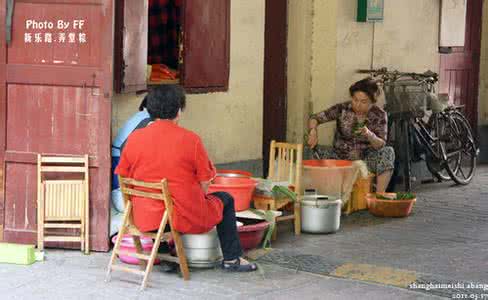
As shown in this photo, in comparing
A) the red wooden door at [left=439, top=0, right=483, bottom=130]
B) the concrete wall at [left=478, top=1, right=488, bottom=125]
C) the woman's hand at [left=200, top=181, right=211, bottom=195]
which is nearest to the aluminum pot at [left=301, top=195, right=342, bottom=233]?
the woman's hand at [left=200, top=181, right=211, bottom=195]

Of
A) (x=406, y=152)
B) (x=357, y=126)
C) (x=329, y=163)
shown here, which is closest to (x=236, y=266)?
(x=329, y=163)

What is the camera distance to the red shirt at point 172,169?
668 centimetres

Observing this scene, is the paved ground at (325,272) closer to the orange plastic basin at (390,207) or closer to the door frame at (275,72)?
the orange plastic basin at (390,207)

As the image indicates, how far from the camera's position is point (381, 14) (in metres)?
11.0

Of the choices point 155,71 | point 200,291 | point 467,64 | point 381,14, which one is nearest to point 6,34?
point 155,71

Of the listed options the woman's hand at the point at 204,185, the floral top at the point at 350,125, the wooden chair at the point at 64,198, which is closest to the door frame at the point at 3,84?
the wooden chair at the point at 64,198

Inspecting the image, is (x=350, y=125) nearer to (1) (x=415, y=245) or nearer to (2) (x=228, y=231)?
(1) (x=415, y=245)

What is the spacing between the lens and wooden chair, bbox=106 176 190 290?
6.61 metres

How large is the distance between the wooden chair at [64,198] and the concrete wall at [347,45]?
3.83 meters

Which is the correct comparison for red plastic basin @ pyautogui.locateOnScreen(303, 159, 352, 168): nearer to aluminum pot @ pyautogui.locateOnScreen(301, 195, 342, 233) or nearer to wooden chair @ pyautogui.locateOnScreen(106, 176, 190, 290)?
aluminum pot @ pyautogui.locateOnScreen(301, 195, 342, 233)

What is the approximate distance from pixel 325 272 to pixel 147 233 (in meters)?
1.41

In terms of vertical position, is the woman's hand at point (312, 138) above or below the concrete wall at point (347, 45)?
below

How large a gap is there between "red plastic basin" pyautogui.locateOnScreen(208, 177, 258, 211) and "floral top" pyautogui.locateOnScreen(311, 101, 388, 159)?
1.82 m

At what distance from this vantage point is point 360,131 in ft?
31.1
